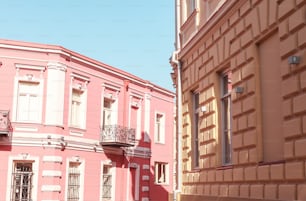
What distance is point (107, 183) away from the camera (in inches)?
908

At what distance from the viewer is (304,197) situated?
5477 mm

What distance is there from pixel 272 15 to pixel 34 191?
14.8 meters

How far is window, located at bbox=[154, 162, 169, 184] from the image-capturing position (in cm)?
2752

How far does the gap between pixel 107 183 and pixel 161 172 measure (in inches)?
225

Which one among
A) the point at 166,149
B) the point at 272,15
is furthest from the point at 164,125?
the point at 272,15

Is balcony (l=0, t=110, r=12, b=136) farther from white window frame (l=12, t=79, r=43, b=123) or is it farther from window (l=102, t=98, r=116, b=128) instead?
window (l=102, t=98, r=116, b=128)

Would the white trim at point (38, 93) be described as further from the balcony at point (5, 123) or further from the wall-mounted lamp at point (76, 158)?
the wall-mounted lamp at point (76, 158)

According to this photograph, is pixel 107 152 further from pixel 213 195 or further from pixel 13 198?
pixel 213 195

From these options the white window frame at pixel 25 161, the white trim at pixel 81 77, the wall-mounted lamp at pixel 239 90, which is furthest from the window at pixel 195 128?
the white trim at pixel 81 77

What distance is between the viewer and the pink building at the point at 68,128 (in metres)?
19.2

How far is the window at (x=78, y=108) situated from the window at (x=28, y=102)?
5.85ft

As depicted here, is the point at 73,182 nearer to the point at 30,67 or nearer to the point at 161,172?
the point at 30,67

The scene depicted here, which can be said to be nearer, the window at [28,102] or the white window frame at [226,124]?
the white window frame at [226,124]

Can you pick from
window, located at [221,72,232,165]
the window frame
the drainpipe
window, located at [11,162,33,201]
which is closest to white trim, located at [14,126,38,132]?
window, located at [11,162,33,201]
